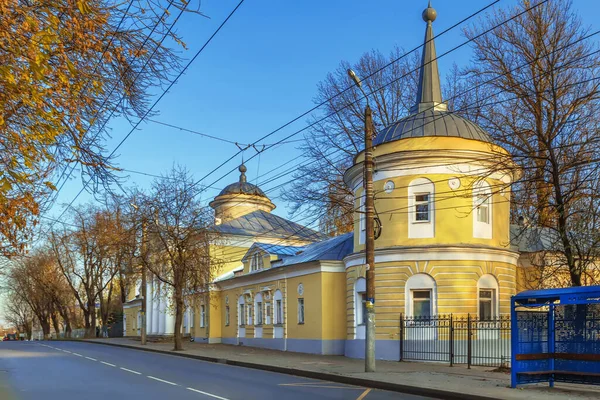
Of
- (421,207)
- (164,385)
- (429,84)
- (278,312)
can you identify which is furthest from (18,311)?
(164,385)

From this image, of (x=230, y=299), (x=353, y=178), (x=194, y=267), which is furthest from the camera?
(x=230, y=299)

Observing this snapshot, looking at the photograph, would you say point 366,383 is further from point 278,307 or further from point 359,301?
point 278,307

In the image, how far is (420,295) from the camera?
84.9 feet

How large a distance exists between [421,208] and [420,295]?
11.4ft

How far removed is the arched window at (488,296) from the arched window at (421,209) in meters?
2.79

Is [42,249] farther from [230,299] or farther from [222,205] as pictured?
[230,299]

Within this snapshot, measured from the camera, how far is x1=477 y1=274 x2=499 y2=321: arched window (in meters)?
25.8

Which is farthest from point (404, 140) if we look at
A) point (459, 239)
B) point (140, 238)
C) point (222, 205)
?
point (222, 205)

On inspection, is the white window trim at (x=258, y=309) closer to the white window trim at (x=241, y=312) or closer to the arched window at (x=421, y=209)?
the white window trim at (x=241, y=312)

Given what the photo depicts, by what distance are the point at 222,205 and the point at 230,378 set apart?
39.5 m

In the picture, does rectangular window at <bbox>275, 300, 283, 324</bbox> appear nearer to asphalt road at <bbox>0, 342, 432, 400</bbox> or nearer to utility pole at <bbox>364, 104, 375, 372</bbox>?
asphalt road at <bbox>0, 342, 432, 400</bbox>

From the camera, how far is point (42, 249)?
66.7m

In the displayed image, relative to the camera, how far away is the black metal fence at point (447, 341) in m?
23.6

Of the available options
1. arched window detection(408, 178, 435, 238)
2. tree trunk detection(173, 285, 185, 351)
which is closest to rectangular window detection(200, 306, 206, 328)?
tree trunk detection(173, 285, 185, 351)
